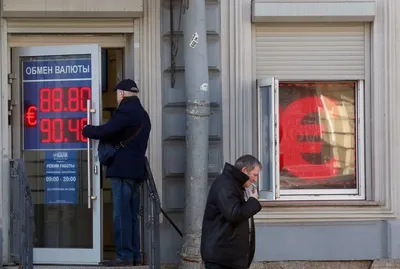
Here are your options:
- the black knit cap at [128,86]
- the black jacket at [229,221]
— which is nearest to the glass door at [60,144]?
the black knit cap at [128,86]

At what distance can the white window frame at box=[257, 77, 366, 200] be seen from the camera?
9.88 m

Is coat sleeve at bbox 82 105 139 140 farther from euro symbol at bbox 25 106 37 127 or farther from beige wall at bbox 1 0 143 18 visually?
beige wall at bbox 1 0 143 18

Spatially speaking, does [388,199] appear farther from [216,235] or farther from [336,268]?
[216,235]

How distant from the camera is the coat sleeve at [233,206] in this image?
23.6 ft

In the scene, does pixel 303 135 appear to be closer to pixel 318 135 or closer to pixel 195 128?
pixel 318 135

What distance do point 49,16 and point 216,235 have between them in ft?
12.4

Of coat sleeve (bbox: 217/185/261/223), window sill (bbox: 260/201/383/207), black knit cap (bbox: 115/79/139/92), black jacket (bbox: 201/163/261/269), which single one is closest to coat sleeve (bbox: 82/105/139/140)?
black knit cap (bbox: 115/79/139/92)

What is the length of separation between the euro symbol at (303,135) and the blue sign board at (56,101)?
2.18 m

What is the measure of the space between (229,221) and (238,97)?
9.91 ft

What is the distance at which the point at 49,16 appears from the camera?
394 inches

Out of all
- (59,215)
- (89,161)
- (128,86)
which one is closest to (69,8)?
(128,86)

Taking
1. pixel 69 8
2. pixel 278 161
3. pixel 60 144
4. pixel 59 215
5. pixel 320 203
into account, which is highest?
pixel 69 8

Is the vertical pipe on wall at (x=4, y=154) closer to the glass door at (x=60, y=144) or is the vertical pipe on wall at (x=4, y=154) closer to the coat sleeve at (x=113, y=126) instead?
the glass door at (x=60, y=144)

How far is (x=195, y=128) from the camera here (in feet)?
31.8
